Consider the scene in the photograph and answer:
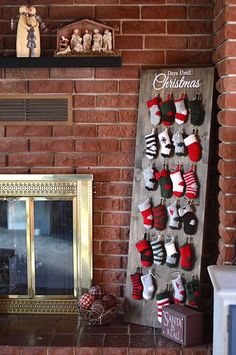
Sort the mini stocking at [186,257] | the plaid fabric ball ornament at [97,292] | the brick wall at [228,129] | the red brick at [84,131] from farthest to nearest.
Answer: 1. the red brick at [84,131]
2. the plaid fabric ball ornament at [97,292]
3. the mini stocking at [186,257]
4. the brick wall at [228,129]

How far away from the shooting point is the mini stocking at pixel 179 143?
119 inches

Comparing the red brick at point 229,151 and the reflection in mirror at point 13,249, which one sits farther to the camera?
the reflection in mirror at point 13,249

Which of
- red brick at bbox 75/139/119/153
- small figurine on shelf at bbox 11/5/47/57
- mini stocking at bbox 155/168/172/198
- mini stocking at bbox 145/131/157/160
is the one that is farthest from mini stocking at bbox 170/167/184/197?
small figurine on shelf at bbox 11/5/47/57

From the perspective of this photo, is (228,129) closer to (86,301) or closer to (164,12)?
(164,12)

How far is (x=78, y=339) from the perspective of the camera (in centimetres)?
294

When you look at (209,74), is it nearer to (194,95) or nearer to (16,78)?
(194,95)

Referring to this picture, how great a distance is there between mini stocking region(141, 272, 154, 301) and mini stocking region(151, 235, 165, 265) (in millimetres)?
88

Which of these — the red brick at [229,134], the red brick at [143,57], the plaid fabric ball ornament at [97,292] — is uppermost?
the red brick at [143,57]

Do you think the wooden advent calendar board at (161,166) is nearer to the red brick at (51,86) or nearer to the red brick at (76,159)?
the red brick at (76,159)

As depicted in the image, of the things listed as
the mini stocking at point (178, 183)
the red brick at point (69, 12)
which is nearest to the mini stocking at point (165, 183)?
the mini stocking at point (178, 183)

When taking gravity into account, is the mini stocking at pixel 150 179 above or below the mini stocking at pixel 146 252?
above

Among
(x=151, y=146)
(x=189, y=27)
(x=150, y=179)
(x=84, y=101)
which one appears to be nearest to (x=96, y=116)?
(x=84, y=101)

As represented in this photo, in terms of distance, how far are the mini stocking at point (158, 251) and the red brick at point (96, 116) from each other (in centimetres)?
69

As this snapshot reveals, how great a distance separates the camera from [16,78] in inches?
126
